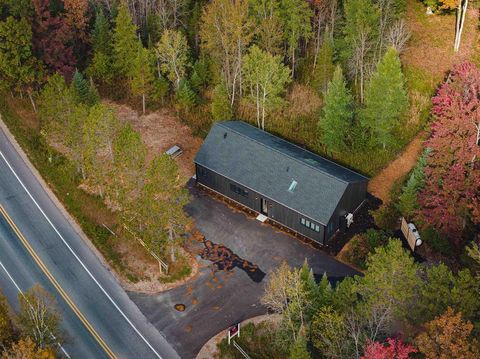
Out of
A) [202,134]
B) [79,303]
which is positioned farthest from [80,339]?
[202,134]

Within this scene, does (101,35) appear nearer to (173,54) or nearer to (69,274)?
(173,54)

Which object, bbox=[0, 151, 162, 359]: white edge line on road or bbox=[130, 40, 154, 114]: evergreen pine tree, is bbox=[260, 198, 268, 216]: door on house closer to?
bbox=[0, 151, 162, 359]: white edge line on road

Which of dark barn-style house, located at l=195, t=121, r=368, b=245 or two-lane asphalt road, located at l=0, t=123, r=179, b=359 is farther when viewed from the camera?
dark barn-style house, located at l=195, t=121, r=368, b=245

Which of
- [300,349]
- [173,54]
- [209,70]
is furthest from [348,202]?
[173,54]

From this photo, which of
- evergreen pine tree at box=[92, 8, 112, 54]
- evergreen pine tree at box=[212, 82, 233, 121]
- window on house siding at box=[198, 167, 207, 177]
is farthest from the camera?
evergreen pine tree at box=[92, 8, 112, 54]

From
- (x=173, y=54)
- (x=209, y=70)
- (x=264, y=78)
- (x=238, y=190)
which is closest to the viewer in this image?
(x=238, y=190)

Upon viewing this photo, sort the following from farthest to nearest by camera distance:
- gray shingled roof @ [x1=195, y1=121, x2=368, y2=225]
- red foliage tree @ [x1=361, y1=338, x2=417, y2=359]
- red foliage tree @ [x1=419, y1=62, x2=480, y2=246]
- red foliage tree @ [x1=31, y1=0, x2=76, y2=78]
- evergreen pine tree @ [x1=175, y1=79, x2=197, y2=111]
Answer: evergreen pine tree @ [x1=175, y1=79, x2=197, y2=111] → red foliage tree @ [x1=31, y1=0, x2=76, y2=78] → gray shingled roof @ [x1=195, y1=121, x2=368, y2=225] → red foliage tree @ [x1=419, y1=62, x2=480, y2=246] → red foliage tree @ [x1=361, y1=338, x2=417, y2=359]

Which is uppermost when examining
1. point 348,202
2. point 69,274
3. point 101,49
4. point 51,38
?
point 51,38

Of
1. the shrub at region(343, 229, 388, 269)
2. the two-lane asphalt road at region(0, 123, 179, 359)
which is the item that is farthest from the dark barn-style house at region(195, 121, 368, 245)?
the two-lane asphalt road at region(0, 123, 179, 359)
